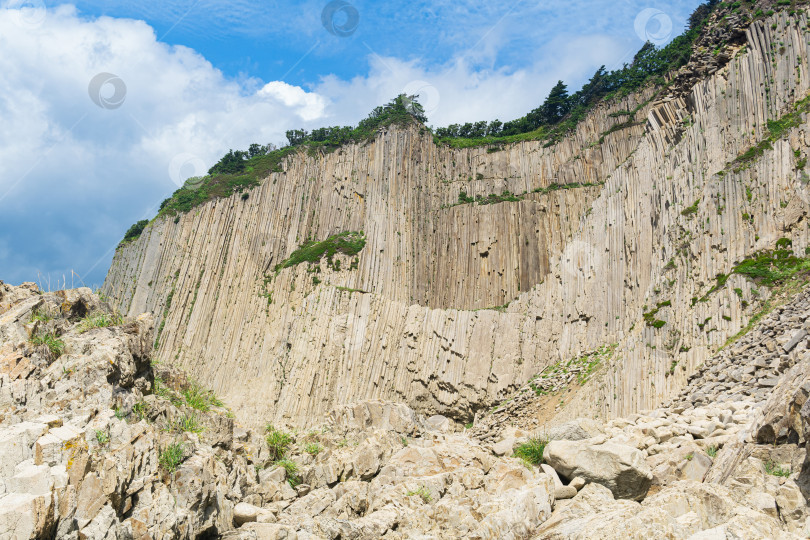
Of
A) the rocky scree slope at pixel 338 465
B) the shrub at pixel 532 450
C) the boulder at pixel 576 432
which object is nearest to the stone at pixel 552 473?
the rocky scree slope at pixel 338 465

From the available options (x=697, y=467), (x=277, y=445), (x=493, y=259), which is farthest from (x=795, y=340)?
(x=493, y=259)

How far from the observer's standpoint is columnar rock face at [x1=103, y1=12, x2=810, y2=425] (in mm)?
17594

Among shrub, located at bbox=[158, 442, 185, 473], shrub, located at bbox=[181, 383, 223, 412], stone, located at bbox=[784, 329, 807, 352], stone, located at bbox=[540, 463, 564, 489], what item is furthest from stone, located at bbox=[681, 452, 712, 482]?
shrub, located at bbox=[181, 383, 223, 412]

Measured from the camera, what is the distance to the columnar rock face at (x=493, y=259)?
17594mm

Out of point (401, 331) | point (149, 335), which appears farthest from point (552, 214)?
point (149, 335)

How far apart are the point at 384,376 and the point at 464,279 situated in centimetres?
1031

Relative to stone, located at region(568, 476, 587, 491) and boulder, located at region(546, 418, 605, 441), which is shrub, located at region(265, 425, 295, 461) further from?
stone, located at region(568, 476, 587, 491)

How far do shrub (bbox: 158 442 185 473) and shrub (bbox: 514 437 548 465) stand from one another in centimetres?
639

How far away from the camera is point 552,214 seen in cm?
3566

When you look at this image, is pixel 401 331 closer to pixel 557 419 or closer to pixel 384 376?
pixel 384 376

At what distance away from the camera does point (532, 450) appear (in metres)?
11.2

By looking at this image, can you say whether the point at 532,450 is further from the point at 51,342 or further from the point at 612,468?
the point at 51,342

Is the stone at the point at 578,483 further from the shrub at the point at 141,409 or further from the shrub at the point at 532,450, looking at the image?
the shrub at the point at 141,409

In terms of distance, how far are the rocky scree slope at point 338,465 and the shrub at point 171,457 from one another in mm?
28
